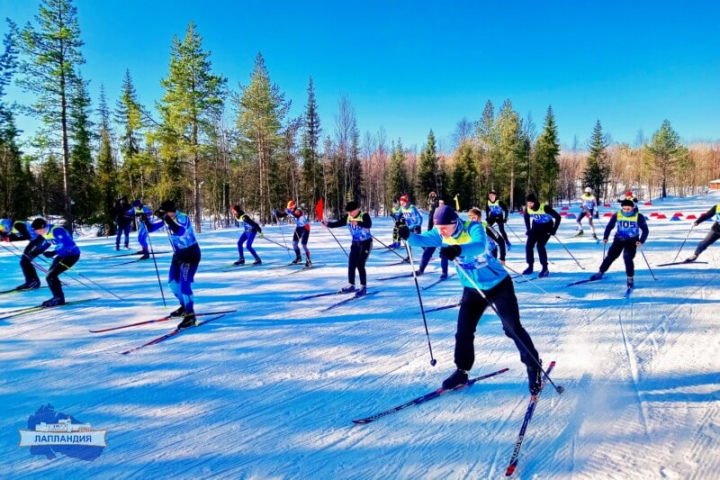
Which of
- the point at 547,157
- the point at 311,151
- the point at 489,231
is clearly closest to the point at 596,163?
the point at 547,157

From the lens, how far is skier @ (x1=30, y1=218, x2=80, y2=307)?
23.2 feet

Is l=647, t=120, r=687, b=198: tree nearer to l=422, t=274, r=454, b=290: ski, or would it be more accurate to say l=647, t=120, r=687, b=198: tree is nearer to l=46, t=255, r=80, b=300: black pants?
l=422, t=274, r=454, b=290: ski

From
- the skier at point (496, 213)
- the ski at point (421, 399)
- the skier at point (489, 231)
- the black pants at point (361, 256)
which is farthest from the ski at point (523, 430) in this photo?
the skier at point (496, 213)

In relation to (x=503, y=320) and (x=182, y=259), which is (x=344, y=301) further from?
(x=503, y=320)

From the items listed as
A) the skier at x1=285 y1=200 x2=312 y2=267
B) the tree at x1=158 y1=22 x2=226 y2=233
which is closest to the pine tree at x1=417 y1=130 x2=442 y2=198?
the tree at x1=158 y1=22 x2=226 y2=233

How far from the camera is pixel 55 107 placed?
66.1ft

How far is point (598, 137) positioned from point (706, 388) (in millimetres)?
57203

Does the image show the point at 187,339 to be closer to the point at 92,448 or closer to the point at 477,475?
the point at 92,448

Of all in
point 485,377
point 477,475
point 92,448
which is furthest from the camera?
point 485,377

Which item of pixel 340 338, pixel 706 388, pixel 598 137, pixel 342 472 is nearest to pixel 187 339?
pixel 340 338

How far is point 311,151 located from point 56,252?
1291 inches

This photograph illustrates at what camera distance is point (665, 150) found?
5116 cm

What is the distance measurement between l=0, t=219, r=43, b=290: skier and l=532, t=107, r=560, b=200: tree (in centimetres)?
4883

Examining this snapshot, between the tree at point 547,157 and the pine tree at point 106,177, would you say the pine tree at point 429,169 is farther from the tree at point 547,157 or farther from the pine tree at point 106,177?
the pine tree at point 106,177
